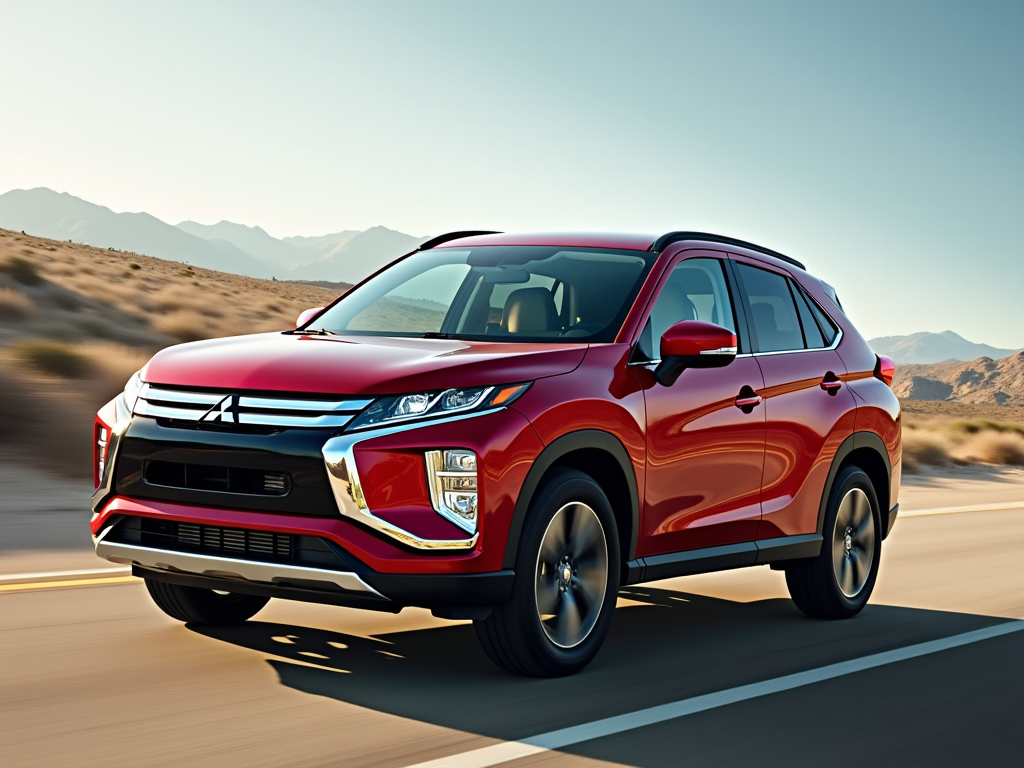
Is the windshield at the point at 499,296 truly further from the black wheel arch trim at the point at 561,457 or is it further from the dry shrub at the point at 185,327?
the dry shrub at the point at 185,327

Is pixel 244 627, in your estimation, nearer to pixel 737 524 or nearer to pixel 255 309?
pixel 737 524

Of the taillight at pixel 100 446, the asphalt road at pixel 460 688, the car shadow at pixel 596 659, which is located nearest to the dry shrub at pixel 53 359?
the asphalt road at pixel 460 688

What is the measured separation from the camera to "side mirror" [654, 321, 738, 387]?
5980mm

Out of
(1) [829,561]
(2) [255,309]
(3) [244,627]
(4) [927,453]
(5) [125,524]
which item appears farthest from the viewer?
(2) [255,309]

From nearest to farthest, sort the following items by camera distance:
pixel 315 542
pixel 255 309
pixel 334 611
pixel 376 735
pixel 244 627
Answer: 1. pixel 376 735
2. pixel 315 542
3. pixel 244 627
4. pixel 334 611
5. pixel 255 309

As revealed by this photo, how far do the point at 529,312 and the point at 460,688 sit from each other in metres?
1.83

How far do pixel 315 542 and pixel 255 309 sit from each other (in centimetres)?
3122

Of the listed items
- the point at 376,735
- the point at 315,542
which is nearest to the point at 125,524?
the point at 315,542

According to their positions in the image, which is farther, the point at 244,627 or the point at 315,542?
the point at 244,627

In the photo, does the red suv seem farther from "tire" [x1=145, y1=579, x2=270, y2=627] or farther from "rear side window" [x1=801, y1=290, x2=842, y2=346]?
"rear side window" [x1=801, y1=290, x2=842, y2=346]

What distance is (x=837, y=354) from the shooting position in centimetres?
765

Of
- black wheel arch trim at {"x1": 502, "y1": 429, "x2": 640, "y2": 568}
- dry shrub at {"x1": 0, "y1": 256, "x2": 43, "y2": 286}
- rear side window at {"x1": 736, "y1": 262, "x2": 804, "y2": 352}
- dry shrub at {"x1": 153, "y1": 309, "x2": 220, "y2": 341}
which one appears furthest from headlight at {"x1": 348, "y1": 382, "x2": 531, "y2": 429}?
dry shrub at {"x1": 0, "y1": 256, "x2": 43, "y2": 286}

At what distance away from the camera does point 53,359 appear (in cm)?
1420

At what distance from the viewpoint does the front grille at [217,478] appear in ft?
16.4
